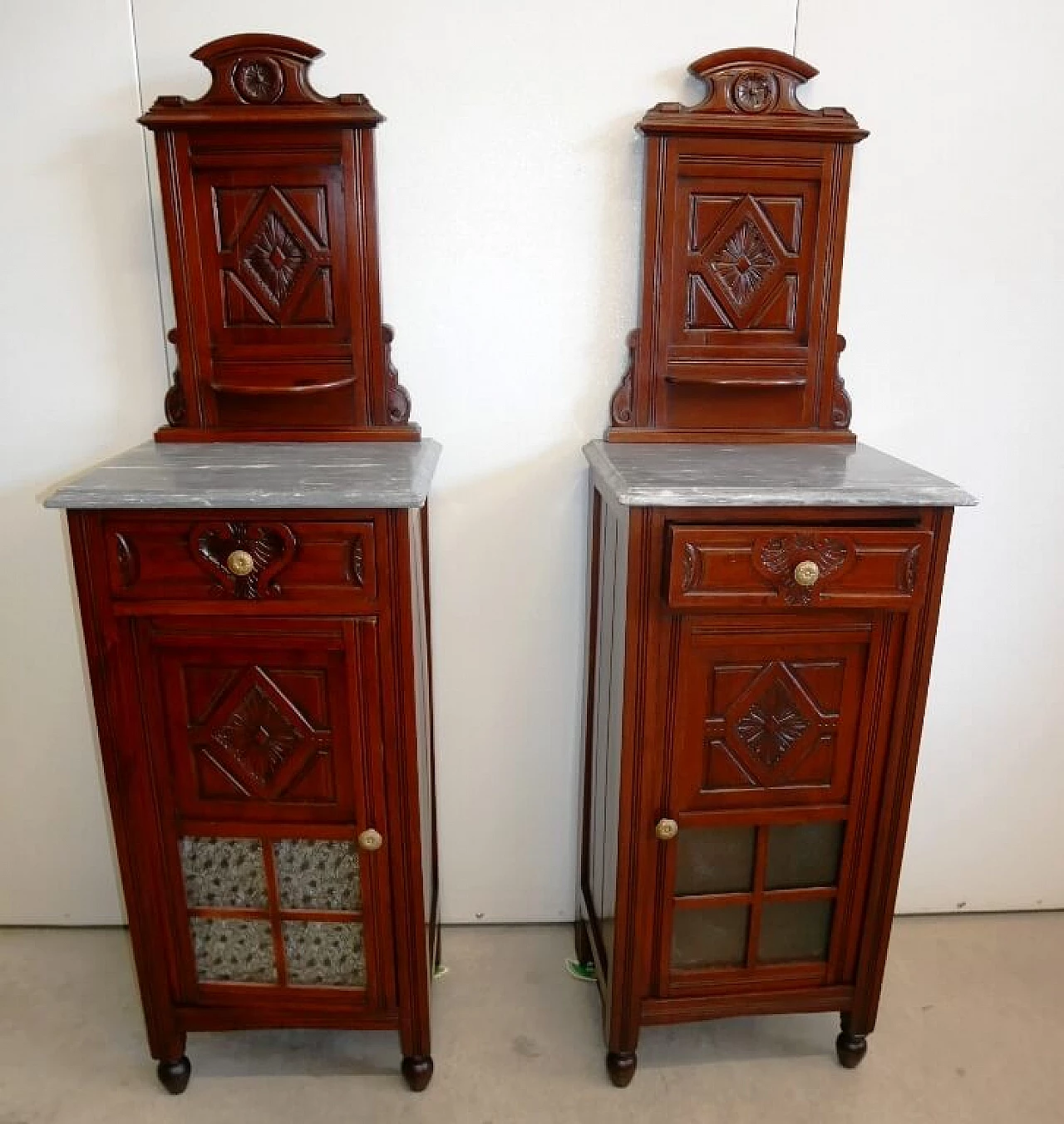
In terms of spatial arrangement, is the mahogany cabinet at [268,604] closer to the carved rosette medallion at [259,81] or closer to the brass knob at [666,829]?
the carved rosette medallion at [259,81]

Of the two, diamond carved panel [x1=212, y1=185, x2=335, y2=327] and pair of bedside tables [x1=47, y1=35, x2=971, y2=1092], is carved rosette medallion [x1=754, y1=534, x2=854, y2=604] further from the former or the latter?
diamond carved panel [x1=212, y1=185, x2=335, y2=327]

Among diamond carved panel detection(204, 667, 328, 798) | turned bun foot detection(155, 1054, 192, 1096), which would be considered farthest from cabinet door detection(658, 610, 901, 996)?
turned bun foot detection(155, 1054, 192, 1096)

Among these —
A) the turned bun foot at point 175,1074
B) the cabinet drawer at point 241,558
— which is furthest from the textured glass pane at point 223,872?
the cabinet drawer at point 241,558

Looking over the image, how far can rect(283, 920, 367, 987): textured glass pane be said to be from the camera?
163 centimetres

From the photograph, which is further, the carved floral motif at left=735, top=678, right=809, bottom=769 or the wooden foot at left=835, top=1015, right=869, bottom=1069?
the wooden foot at left=835, top=1015, right=869, bottom=1069

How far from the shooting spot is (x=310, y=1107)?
5.61 feet

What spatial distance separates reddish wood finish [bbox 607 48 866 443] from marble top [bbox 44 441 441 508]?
51cm

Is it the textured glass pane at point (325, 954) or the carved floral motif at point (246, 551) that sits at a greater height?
the carved floral motif at point (246, 551)

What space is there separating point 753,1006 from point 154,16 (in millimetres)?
2233

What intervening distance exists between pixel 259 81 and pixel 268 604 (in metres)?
1.01

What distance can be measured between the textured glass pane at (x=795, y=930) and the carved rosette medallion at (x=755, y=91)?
5.03 feet

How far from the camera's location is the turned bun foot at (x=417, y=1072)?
1.71m

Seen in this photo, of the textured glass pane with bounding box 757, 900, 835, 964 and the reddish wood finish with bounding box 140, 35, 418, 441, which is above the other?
the reddish wood finish with bounding box 140, 35, 418, 441

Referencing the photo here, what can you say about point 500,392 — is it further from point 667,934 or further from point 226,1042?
point 226,1042
